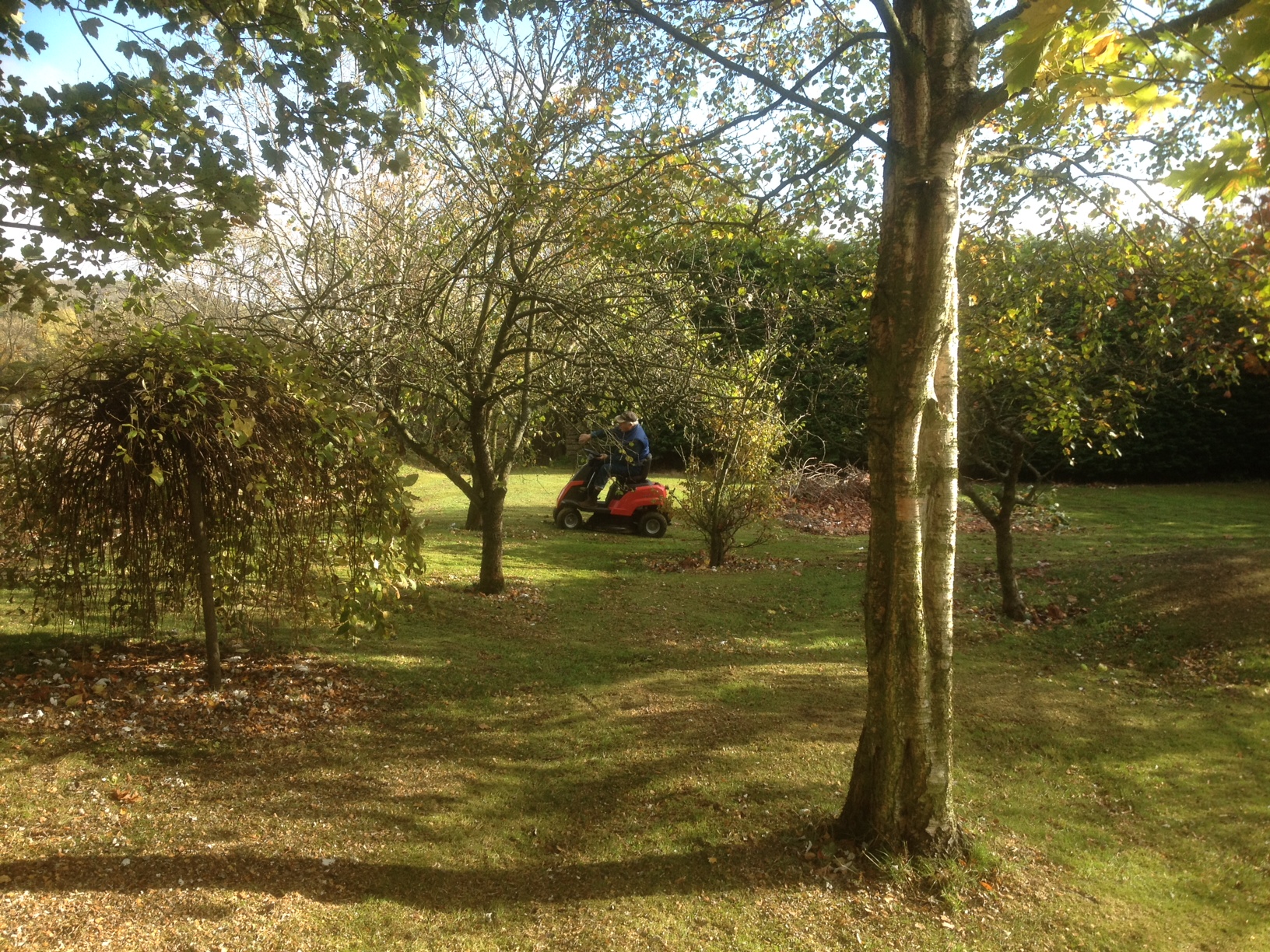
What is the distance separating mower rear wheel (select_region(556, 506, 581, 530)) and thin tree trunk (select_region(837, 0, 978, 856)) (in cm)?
1008

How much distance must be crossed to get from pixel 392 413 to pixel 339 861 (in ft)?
11.5

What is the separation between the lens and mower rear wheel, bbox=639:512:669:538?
14070 millimetres

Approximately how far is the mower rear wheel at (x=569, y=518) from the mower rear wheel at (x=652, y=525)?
103cm

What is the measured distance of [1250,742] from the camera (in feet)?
20.5

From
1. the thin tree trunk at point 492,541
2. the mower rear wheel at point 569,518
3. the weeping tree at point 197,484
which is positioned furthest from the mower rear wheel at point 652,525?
the weeping tree at point 197,484

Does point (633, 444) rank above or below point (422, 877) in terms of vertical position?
above

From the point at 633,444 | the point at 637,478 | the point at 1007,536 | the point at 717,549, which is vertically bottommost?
the point at 717,549

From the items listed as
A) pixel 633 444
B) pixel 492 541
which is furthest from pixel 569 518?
pixel 492 541

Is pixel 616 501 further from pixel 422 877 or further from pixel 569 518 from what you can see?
pixel 422 877

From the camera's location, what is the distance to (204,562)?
5254 millimetres

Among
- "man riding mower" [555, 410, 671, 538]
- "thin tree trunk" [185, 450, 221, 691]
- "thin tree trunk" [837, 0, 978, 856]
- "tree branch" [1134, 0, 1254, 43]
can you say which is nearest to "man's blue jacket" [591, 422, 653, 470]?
"man riding mower" [555, 410, 671, 538]

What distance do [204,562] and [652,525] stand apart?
940 cm

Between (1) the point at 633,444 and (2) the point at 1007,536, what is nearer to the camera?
(2) the point at 1007,536

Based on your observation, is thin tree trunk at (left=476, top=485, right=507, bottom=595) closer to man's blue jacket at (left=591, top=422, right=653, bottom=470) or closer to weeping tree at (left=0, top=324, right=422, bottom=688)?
man's blue jacket at (left=591, top=422, right=653, bottom=470)
